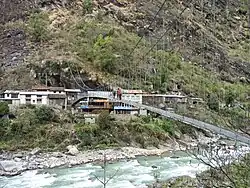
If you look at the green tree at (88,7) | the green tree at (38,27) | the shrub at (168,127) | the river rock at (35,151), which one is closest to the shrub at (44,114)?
the river rock at (35,151)

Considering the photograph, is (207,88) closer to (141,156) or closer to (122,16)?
(122,16)

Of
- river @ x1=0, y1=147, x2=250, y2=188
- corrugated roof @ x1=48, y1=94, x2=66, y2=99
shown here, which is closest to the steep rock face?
corrugated roof @ x1=48, y1=94, x2=66, y2=99

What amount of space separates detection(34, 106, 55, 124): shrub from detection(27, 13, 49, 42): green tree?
9.40 meters

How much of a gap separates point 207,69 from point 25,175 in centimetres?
2063

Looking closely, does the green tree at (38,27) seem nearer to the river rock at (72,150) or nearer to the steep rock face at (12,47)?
the steep rock face at (12,47)

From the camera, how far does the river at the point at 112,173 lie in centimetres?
1032

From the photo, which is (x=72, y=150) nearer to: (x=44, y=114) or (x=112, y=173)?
(x=44, y=114)

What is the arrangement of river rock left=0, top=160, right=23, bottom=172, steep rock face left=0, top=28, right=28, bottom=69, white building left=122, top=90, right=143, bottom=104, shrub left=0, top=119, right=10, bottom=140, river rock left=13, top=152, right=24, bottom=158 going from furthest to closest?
steep rock face left=0, top=28, right=28, bottom=69, white building left=122, top=90, right=143, bottom=104, shrub left=0, top=119, right=10, bottom=140, river rock left=13, top=152, right=24, bottom=158, river rock left=0, top=160, right=23, bottom=172

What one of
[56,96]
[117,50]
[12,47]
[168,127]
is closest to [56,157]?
[56,96]

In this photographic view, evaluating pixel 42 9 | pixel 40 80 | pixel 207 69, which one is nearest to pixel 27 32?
pixel 42 9

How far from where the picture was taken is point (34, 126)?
1584cm

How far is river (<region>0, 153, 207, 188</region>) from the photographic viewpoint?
10320 mm

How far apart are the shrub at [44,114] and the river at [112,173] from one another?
3826mm

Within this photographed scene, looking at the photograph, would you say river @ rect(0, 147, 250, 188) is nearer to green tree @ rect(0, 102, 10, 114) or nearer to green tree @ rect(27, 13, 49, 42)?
green tree @ rect(0, 102, 10, 114)
